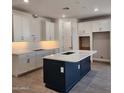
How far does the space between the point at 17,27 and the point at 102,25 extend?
4.21 metres

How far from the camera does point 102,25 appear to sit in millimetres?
6383

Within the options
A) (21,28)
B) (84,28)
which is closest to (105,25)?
(84,28)

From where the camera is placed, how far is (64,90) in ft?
10.2

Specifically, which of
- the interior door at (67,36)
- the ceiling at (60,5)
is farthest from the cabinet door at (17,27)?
the interior door at (67,36)

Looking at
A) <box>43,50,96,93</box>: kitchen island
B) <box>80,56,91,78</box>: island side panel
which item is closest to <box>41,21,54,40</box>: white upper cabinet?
<box>80,56,91,78</box>: island side panel

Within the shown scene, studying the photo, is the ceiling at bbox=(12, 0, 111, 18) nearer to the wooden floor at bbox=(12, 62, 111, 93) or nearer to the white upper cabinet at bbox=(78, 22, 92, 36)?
the white upper cabinet at bbox=(78, 22, 92, 36)

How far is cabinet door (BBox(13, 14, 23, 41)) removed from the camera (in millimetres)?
4684

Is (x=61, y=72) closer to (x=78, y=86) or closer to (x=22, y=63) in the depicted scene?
(x=78, y=86)

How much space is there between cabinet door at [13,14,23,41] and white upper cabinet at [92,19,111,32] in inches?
152

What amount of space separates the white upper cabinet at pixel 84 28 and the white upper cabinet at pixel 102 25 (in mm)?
263

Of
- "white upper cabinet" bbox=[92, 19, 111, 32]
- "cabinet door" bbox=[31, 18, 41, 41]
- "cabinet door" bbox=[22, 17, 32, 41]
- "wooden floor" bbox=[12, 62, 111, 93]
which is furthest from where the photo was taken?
"white upper cabinet" bbox=[92, 19, 111, 32]

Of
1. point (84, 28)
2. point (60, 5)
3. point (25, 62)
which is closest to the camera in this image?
point (60, 5)

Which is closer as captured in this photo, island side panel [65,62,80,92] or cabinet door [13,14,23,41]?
island side panel [65,62,80,92]

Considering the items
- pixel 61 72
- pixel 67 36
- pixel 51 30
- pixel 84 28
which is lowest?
pixel 61 72
